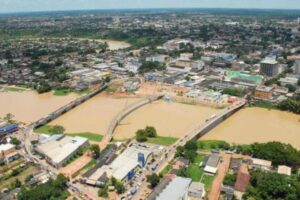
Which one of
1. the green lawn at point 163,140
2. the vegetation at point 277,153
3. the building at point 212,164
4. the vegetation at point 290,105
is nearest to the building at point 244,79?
the vegetation at point 290,105

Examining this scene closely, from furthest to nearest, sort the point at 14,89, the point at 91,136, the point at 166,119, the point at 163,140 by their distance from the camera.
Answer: the point at 14,89 → the point at 166,119 → the point at 91,136 → the point at 163,140

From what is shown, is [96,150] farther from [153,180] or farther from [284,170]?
[284,170]

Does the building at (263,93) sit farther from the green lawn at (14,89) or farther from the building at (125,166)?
the green lawn at (14,89)

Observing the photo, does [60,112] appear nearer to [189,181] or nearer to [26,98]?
[26,98]

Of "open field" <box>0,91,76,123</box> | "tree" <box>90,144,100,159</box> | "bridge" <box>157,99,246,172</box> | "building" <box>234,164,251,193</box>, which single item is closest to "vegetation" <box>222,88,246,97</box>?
"bridge" <box>157,99,246,172</box>

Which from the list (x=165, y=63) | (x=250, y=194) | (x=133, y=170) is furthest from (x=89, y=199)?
(x=165, y=63)

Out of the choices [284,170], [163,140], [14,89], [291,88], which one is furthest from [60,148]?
[291,88]

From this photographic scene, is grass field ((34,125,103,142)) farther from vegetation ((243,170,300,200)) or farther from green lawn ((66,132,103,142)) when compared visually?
vegetation ((243,170,300,200))
